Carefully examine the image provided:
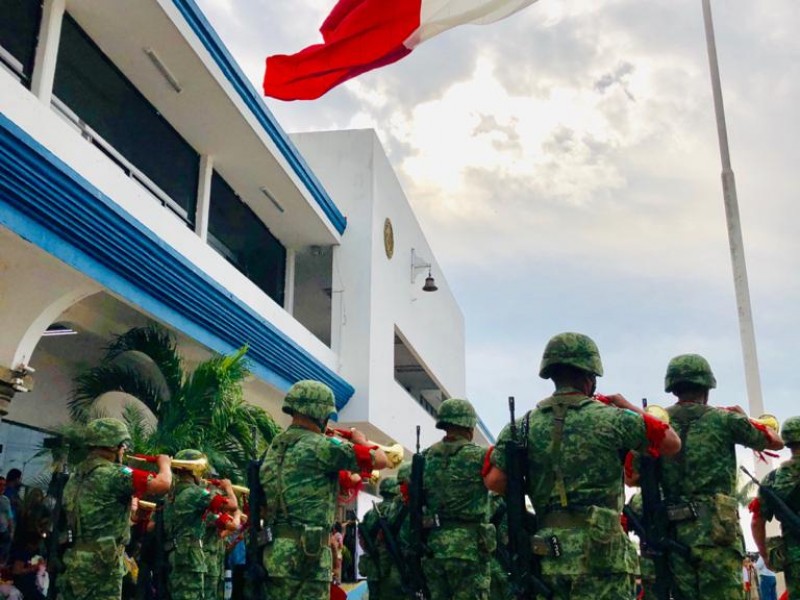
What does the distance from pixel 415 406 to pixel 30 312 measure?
13.6m

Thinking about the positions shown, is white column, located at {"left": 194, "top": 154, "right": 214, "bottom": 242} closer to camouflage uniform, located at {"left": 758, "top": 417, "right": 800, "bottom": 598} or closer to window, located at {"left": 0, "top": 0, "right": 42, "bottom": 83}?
window, located at {"left": 0, "top": 0, "right": 42, "bottom": 83}

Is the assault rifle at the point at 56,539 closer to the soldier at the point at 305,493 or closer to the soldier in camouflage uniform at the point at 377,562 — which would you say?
the soldier at the point at 305,493

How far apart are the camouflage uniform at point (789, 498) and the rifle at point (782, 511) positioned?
2 cm

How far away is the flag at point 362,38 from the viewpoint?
775cm

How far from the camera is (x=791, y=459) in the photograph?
17.9 feet

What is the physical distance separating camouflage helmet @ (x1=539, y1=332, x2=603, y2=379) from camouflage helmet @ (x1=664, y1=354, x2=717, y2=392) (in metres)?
1.13

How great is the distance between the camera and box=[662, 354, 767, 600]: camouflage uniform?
4.69 m

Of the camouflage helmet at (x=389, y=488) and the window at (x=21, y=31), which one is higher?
the window at (x=21, y=31)

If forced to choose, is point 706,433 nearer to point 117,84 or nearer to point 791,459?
point 791,459

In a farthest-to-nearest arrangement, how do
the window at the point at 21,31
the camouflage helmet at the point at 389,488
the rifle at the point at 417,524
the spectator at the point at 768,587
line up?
the spectator at the point at 768,587, the window at the point at 21,31, the camouflage helmet at the point at 389,488, the rifle at the point at 417,524

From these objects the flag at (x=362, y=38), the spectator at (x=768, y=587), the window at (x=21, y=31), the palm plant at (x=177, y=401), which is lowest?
the spectator at (x=768, y=587)

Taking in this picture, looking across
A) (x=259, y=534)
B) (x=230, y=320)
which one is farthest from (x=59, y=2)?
(x=259, y=534)

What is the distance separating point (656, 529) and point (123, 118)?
9.11 m

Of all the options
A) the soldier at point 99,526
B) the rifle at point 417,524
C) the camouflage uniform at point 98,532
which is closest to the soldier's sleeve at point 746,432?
the rifle at point 417,524
